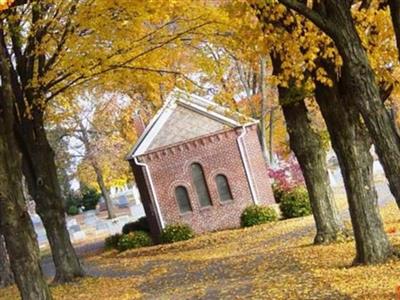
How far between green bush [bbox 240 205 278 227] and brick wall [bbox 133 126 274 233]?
116 cm

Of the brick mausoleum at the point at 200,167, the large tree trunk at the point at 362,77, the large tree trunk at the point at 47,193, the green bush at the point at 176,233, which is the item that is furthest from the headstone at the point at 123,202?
the large tree trunk at the point at 362,77

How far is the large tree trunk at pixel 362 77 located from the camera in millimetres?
8219

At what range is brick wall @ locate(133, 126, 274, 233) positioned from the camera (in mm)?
31922

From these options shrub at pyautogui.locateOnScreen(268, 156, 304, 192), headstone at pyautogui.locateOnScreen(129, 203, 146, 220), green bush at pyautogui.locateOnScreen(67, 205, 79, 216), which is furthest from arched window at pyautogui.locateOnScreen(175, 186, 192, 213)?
green bush at pyautogui.locateOnScreen(67, 205, 79, 216)

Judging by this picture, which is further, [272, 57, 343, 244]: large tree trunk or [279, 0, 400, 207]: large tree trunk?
[272, 57, 343, 244]: large tree trunk

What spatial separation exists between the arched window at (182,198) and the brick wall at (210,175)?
0.69 feet

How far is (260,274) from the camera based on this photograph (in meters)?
13.6

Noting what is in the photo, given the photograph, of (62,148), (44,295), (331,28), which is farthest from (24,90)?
(62,148)

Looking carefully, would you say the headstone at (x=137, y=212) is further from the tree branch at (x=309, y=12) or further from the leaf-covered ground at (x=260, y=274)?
the tree branch at (x=309, y=12)

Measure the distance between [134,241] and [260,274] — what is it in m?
18.9

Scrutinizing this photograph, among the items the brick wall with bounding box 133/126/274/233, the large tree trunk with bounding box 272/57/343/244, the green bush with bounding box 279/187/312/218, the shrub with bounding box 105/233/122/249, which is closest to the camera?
the large tree trunk with bounding box 272/57/343/244

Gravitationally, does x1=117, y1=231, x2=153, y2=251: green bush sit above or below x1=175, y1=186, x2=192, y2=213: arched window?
below

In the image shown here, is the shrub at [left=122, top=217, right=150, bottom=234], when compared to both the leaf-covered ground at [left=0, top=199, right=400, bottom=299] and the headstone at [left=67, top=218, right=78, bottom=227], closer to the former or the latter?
the leaf-covered ground at [left=0, top=199, right=400, bottom=299]

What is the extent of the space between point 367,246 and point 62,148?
41616 mm
